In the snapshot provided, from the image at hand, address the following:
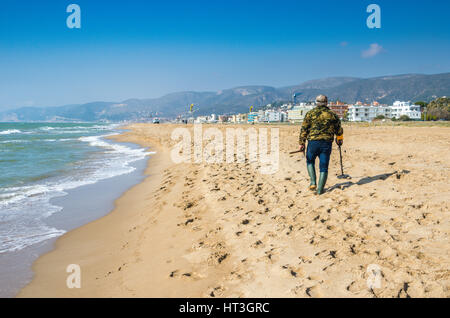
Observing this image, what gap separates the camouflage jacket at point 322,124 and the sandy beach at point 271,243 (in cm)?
124

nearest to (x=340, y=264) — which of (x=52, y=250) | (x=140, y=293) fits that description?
(x=140, y=293)

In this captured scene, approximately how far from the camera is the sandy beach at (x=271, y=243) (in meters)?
3.10

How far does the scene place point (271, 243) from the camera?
159 inches

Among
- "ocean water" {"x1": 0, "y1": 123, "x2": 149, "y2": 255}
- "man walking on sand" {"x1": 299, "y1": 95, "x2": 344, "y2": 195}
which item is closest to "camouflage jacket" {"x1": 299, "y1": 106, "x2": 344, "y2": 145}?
"man walking on sand" {"x1": 299, "y1": 95, "x2": 344, "y2": 195}

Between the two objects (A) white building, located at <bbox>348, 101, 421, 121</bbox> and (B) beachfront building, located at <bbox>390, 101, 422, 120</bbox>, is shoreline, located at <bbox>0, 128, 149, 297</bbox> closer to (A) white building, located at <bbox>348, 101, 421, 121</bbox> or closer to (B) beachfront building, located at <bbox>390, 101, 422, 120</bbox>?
(B) beachfront building, located at <bbox>390, 101, 422, 120</bbox>

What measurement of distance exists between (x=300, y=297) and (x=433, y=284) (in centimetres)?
130

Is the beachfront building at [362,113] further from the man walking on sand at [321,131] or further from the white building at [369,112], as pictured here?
the man walking on sand at [321,131]

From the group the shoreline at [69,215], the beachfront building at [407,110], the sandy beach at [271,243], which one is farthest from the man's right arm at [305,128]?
the beachfront building at [407,110]

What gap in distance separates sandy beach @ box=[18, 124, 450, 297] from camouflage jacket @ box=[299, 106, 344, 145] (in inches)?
48.7

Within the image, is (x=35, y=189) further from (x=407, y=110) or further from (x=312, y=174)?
(x=407, y=110)

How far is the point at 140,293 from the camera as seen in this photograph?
A: 3.30 metres
